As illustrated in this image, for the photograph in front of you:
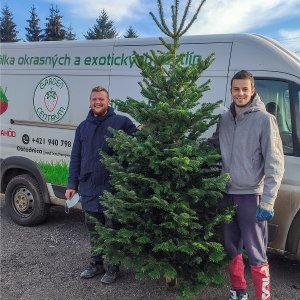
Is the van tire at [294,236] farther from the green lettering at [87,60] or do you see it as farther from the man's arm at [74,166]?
the green lettering at [87,60]

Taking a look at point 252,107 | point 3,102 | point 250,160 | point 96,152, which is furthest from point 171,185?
point 3,102

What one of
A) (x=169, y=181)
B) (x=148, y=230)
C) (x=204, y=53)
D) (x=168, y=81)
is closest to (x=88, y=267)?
(x=148, y=230)

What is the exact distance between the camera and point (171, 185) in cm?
346

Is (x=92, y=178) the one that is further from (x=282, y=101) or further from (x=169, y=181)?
(x=282, y=101)

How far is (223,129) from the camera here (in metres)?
3.62

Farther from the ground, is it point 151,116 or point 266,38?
point 266,38

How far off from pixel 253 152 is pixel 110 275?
1.91m

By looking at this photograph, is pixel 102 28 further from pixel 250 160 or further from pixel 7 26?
pixel 250 160

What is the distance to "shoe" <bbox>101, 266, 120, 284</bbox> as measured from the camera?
418 centimetres

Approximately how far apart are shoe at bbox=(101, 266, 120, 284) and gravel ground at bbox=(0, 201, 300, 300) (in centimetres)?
6

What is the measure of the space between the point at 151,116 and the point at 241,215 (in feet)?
3.63

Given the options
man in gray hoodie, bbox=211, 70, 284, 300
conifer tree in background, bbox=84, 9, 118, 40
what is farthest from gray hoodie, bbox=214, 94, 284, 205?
conifer tree in background, bbox=84, 9, 118, 40

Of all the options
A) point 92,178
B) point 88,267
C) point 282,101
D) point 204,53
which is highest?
point 204,53

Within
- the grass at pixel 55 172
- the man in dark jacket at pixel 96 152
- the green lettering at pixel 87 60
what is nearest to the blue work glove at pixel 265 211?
the man in dark jacket at pixel 96 152
